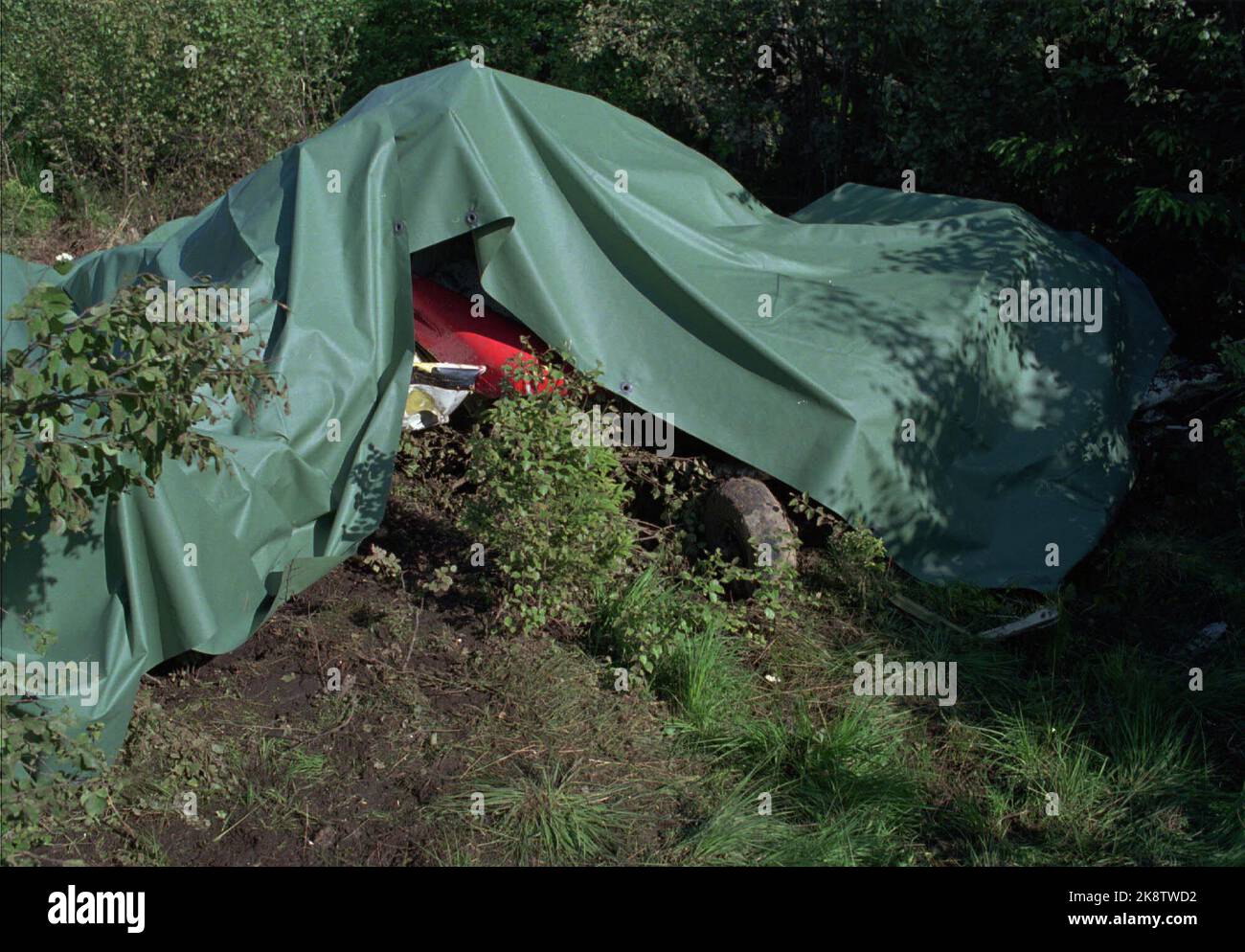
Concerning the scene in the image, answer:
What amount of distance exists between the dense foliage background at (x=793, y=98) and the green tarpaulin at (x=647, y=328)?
109 centimetres

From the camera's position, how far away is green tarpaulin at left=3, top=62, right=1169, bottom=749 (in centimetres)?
539

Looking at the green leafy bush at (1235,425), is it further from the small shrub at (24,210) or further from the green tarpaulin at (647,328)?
the small shrub at (24,210)

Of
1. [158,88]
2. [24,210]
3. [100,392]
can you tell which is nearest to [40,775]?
[100,392]

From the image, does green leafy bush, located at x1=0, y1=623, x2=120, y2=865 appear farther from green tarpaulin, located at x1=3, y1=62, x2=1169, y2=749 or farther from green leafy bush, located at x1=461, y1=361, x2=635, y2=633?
green leafy bush, located at x1=461, y1=361, x2=635, y2=633

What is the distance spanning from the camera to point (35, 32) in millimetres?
10219

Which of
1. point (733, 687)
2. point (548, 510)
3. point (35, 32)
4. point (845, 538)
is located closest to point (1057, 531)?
point (845, 538)

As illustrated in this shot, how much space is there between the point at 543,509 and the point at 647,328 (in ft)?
Result: 4.34

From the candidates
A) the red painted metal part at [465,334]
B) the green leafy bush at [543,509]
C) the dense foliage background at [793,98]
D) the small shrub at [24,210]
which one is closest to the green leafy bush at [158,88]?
the dense foliage background at [793,98]

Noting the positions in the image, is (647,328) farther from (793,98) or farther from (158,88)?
(158,88)

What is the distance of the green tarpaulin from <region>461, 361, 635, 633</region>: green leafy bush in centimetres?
58

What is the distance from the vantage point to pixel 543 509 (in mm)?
5113
